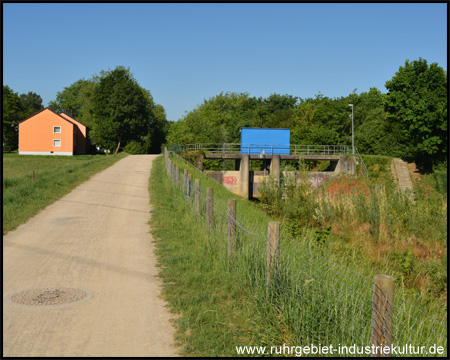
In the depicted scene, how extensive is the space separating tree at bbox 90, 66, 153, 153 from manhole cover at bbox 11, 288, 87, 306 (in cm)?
6591

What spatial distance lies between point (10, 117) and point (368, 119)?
193 feet

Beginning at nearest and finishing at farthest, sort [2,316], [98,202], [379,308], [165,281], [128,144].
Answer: [379,308], [2,316], [165,281], [98,202], [128,144]

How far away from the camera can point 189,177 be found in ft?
46.3

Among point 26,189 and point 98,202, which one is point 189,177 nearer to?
point 98,202

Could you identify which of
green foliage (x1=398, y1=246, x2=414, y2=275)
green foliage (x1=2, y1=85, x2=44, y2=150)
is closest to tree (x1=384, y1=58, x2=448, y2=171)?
green foliage (x1=398, y1=246, x2=414, y2=275)

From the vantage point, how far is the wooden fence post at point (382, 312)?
360 centimetres

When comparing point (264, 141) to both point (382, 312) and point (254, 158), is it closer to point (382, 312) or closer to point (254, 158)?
point (254, 158)

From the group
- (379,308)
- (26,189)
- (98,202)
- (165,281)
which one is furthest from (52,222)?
(379,308)

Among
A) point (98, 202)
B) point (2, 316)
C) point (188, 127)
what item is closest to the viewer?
point (2, 316)

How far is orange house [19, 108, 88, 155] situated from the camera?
64.6 m

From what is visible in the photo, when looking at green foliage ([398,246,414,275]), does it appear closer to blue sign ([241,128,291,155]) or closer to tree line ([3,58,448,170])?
tree line ([3,58,448,170])

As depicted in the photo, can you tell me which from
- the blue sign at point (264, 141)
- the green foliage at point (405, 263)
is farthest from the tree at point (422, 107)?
the green foliage at point (405, 263)

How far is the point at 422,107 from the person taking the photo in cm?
4131

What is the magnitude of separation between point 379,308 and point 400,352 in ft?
2.41
